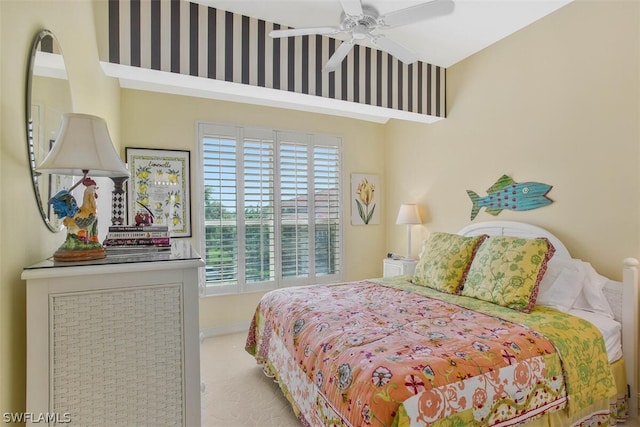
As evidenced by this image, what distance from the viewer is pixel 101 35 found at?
7.51 ft

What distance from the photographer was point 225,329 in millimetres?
3775

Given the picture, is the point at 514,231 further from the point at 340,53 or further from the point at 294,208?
the point at 294,208

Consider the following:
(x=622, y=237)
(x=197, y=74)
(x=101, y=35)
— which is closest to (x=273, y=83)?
(x=197, y=74)

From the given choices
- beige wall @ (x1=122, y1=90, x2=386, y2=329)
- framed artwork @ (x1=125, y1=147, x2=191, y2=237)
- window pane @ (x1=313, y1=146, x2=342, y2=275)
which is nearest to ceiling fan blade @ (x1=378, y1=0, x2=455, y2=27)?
beige wall @ (x1=122, y1=90, x2=386, y2=329)

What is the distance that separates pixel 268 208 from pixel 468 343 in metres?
2.77

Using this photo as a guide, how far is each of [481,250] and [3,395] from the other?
9.14 ft

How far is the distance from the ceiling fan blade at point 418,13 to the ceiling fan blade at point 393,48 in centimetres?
13

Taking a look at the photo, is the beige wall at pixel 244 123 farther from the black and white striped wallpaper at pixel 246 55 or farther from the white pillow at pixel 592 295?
the white pillow at pixel 592 295

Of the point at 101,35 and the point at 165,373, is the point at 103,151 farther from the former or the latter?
the point at 101,35

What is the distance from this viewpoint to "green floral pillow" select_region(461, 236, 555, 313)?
7.24ft

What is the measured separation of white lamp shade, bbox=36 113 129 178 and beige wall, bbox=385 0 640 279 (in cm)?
305

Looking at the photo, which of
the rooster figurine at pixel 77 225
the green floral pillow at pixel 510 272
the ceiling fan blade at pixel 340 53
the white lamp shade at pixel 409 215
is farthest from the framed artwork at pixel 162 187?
the green floral pillow at pixel 510 272

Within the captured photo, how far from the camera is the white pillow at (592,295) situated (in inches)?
87.6

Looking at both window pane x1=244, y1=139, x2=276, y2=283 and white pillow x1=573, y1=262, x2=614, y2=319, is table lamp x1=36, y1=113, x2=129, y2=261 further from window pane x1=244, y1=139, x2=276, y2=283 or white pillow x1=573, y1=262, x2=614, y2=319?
white pillow x1=573, y1=262, x2=614, y2=319
